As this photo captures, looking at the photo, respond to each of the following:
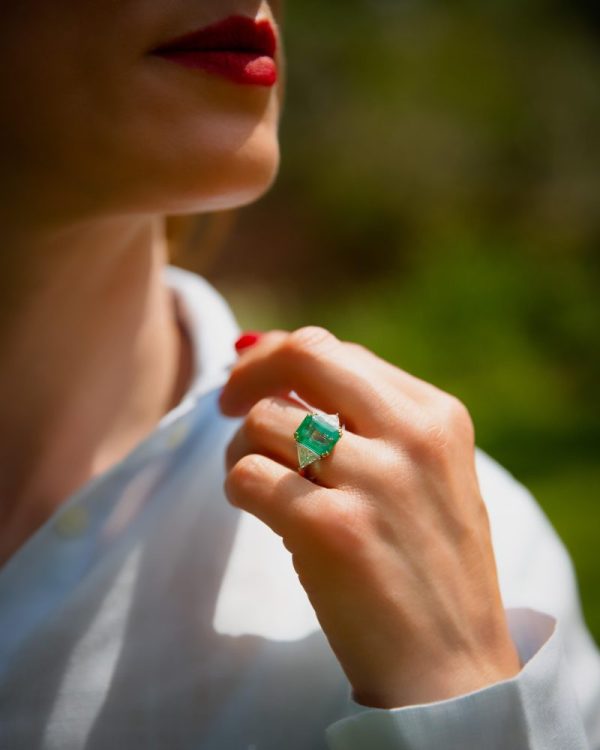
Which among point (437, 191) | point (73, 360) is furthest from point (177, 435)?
point (437, 191)

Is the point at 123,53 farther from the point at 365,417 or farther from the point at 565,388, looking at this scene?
the point at 565,388

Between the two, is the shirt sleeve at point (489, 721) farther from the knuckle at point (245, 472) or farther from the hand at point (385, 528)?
the knuckle at point (245, 472)

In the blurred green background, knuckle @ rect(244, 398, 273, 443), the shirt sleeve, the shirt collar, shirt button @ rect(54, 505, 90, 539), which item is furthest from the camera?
the blurred green background

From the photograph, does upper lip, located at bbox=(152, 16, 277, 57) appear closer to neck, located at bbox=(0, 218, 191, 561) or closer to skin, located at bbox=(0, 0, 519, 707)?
skin, located at bbox=(0, 0, 519, 707)

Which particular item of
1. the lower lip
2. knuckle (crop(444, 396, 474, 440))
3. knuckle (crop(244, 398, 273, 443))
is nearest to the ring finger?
knuckle (crop(244, 398, 273, 443))

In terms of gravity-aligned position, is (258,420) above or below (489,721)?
above

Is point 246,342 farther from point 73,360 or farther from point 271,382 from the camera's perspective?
point 73,360

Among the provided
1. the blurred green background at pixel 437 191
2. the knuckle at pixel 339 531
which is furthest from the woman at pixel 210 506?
the blurred green background at pixel 437 191
